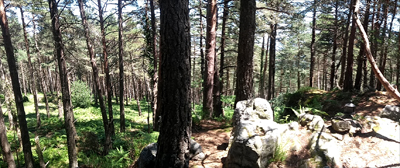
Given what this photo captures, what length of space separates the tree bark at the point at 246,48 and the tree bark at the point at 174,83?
284 centimetres

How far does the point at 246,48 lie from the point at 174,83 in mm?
3201

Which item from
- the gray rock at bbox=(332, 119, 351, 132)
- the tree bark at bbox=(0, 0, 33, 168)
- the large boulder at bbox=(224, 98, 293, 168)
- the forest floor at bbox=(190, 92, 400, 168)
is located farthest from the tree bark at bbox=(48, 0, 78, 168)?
the gray rock at bbox=(332, 119, 351, 132)

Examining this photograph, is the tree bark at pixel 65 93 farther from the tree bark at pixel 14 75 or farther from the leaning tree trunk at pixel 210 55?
the leaning tree trunk at pixel 210 55

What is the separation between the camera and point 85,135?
9.72 meters

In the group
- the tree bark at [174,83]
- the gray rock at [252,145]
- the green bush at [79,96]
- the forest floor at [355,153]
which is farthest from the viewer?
the green bush at [79,96]

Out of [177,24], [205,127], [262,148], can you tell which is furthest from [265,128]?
[205,127]

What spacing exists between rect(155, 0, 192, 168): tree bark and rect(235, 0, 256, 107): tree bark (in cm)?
284

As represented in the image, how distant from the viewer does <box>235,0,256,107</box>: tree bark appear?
5.46 meters

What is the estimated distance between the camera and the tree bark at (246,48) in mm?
5457

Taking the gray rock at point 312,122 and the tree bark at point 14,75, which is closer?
the gray rock at point 312,122

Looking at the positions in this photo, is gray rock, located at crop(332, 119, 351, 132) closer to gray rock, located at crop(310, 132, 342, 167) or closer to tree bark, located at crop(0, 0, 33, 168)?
gray rock, located at crop(310, 132, 342, 167)

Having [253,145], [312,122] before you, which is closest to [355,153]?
[312,122]

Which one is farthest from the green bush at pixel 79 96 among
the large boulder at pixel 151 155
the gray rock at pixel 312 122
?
the gray rock at pixel 312 122

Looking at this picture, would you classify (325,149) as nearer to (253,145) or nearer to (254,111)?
(253,145)
